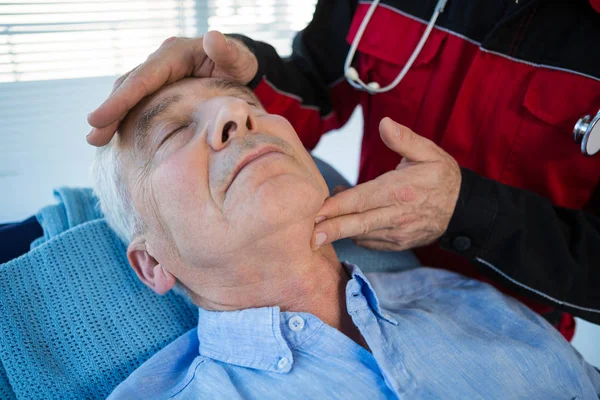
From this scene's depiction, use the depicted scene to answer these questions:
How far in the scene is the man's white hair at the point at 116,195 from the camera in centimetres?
115

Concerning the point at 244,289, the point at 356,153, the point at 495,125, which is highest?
the point at 495,125

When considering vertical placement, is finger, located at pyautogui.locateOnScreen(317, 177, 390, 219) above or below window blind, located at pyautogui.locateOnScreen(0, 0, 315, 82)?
below

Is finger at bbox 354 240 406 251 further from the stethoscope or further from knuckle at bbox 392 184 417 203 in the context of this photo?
the stethoscope

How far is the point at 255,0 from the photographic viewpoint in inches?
93.4

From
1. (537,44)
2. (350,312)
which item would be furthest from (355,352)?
(537,44)

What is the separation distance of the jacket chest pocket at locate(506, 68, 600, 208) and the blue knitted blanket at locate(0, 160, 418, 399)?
3.54 feet

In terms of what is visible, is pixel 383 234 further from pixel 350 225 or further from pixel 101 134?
pixel 101 134

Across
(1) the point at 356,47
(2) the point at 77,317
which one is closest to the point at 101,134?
(2) the point at 77,317

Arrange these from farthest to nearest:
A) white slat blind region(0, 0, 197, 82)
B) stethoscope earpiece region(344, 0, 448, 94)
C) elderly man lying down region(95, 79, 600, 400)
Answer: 1. white slat blind region(0, 0, 197, 82)
2. stethoscope earpiece region(344, 0, 448, 94)
3. elderly man lying down region(95, 79, 600, 400)

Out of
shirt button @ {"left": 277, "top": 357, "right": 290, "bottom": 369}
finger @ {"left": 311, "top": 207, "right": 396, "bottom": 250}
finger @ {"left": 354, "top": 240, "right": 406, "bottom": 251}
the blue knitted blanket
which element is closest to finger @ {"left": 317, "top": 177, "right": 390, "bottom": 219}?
finger @ {"left": 311, "top": 207, "right": 396, "bottom": 250}

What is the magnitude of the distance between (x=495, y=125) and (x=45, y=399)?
139 centimetres

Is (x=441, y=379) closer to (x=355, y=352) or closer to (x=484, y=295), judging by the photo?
(x=355, y=352)

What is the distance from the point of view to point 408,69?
4.87 ft

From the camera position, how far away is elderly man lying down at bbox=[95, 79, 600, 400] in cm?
94
